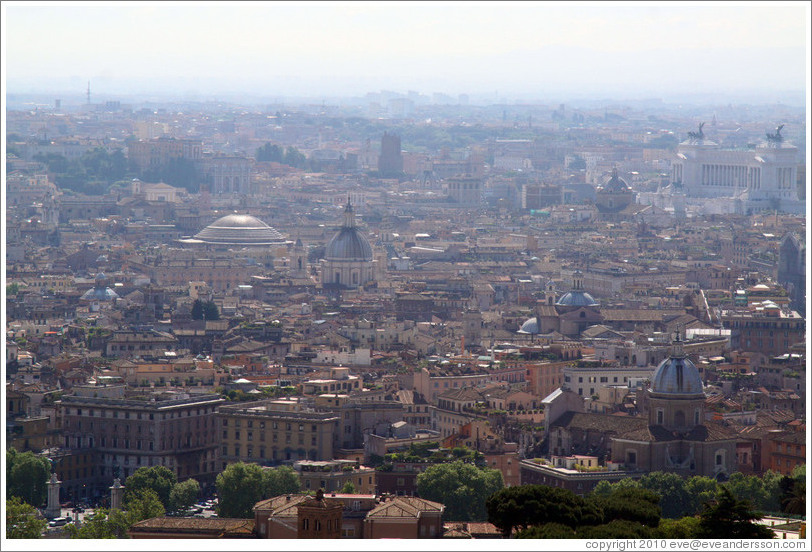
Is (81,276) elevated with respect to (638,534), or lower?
lower

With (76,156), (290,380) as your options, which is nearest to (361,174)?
(76,156)

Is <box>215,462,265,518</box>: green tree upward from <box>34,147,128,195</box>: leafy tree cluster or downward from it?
upward

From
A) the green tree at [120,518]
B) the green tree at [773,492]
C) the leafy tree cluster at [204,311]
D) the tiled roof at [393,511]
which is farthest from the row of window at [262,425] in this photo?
the leafy tree cluster at [204,311]

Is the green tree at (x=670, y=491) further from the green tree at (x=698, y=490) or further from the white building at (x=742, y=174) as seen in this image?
the white building at (x=742, y=174)

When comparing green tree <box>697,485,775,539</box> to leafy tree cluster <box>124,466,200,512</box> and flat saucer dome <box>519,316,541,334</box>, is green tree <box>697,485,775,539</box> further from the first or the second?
flat saucer dome <box>519,316,541,334</box>

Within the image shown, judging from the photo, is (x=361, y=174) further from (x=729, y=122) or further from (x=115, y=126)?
(x=729, y=122)

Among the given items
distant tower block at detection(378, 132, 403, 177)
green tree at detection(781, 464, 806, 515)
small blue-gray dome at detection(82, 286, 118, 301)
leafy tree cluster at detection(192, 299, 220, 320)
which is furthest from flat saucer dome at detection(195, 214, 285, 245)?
green tree at detection(781, 464, 806, 515)

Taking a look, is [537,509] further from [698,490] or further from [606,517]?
[698,490]
